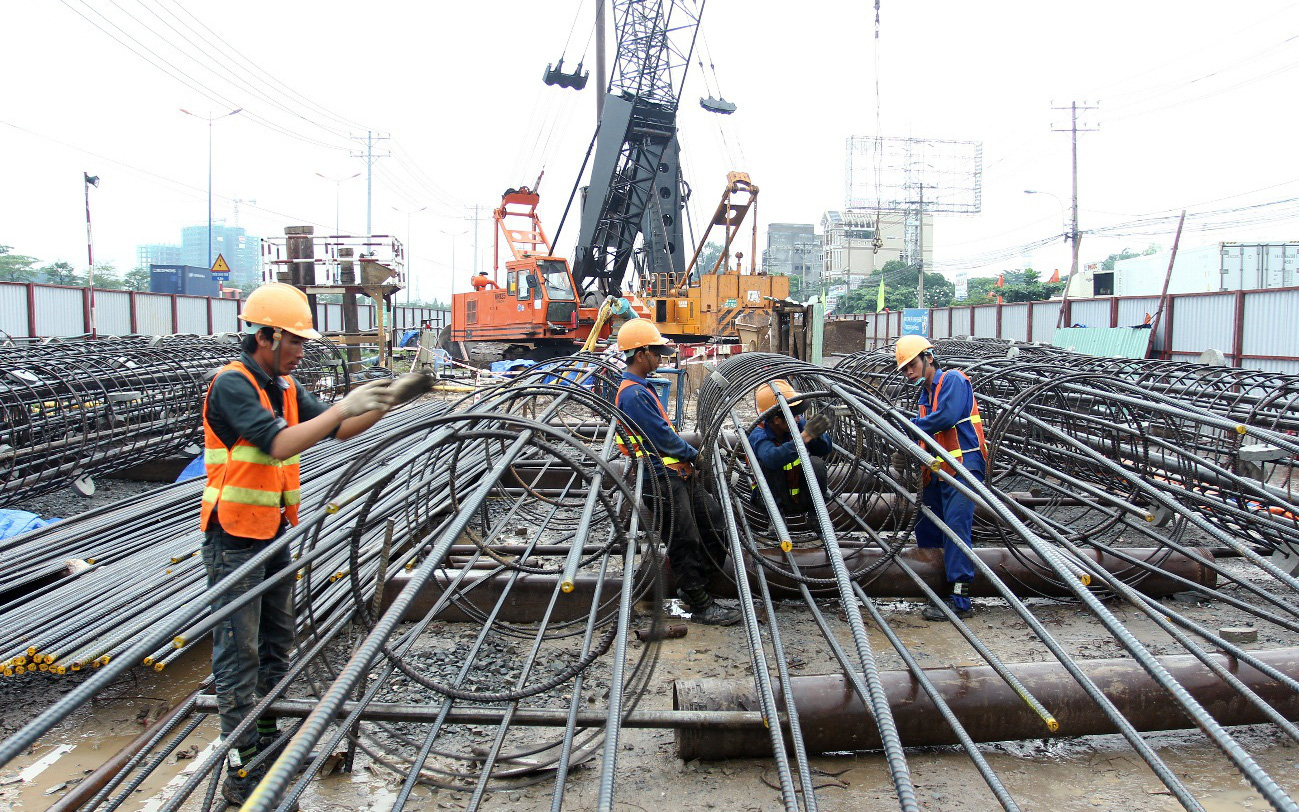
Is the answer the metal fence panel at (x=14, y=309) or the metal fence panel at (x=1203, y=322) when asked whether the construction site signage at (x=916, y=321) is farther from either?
the metal fence panel at (x=14, y=309)

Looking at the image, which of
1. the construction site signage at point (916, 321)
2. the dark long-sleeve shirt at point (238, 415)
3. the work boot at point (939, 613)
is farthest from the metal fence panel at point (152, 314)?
the construction site signage at point (916, 321)

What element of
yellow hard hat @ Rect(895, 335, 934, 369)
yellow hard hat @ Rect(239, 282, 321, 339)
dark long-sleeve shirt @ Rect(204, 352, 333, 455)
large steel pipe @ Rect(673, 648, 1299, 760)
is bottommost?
large steel pipe @ Rect(673, 648, 1299, 760)

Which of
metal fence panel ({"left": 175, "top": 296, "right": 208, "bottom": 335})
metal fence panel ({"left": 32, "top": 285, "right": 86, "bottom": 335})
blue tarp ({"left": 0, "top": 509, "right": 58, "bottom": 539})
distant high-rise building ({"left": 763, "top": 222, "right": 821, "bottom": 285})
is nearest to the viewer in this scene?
blue tarp ({"left": 0, "top": 509, "right": 58, "bottom": 539})

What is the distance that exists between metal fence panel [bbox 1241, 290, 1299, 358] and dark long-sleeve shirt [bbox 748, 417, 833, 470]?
12.2 m

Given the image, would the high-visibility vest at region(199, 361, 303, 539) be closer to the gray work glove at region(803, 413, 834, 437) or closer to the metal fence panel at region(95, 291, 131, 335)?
the gray work glove at region(803, 413, 834, 437)

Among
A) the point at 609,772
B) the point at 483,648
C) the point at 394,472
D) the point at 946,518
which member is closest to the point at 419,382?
the point at 394,472

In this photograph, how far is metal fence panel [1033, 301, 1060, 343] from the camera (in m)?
19.3

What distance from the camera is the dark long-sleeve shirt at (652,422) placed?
4.42 m

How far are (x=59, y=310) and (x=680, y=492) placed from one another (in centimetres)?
1680

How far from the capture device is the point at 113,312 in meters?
17.1

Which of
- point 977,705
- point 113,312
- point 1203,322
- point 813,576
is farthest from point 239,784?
point 113,312

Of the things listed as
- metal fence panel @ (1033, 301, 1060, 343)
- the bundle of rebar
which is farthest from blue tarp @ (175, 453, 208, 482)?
metal fence panel @ (1033, 301, 1060, 343)

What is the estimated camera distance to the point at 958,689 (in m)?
3.02

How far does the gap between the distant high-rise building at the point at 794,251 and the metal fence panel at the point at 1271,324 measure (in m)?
65.5
